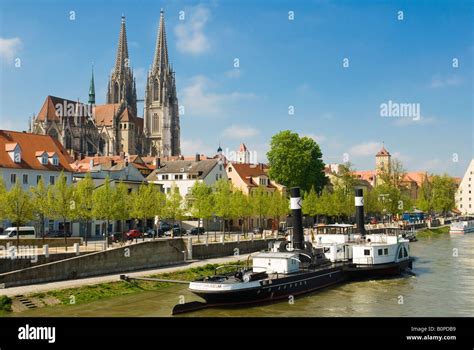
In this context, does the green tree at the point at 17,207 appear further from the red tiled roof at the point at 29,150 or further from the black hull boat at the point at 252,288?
the black hull boat at the point at 252,288

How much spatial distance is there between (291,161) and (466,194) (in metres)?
106

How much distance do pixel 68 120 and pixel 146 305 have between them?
13252 cm

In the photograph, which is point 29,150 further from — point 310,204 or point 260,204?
point 310,204

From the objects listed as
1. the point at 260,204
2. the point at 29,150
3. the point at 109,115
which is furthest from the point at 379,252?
the point at 109,115

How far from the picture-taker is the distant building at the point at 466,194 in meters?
174

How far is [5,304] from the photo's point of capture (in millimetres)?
30953

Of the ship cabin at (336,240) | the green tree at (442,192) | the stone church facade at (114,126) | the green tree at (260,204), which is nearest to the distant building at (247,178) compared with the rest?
the green tree at (260,204)

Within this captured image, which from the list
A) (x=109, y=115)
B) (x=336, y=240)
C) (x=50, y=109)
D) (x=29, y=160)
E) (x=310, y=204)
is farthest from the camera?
(x=109, y=115)
